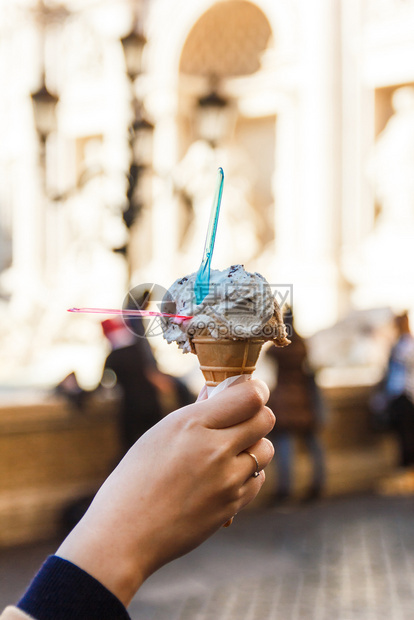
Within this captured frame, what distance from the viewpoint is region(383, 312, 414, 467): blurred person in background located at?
7172 mm

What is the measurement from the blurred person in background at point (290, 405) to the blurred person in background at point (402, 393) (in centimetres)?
75

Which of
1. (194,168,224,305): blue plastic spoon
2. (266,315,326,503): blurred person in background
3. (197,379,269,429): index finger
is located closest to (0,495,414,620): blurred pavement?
(266,315,326,503): blurred person in background

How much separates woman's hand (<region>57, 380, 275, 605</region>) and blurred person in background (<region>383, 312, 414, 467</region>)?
6284mm

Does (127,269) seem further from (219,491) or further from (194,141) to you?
(194,141)

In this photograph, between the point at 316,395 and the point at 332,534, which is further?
the point at 316,395

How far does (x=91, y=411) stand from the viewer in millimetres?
6059

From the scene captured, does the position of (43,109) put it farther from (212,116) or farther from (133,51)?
(212,116)

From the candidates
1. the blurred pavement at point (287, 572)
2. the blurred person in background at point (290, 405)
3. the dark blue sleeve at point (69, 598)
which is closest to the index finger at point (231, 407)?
the dark blue sleeve at point (69, 598)

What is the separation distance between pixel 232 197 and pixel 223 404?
14.2m

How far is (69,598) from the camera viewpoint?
102 cm

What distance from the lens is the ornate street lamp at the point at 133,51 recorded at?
692cm

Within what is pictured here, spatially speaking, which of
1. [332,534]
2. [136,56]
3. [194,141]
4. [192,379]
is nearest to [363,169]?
[194,141]

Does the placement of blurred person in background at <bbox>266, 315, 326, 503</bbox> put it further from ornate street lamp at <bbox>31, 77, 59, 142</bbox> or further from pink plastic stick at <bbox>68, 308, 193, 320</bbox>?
pink plastic stick at <bbox>68, 308, 193, 320</bbox>

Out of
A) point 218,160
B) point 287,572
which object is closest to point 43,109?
point 287,572
